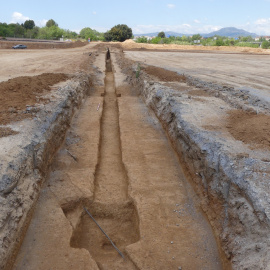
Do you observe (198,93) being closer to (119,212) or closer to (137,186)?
(137,186)

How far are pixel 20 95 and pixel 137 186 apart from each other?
5260mm

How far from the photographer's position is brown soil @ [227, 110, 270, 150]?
5363 mm

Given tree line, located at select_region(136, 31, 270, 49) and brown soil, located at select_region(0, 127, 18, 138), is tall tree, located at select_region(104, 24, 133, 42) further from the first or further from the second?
brown soil, located at select_region(0, 127, 18, 138)

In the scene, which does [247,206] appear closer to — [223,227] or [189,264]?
[223,227]

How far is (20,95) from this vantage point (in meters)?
8.61

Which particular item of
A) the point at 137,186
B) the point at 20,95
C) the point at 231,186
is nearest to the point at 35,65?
the point at 20,95

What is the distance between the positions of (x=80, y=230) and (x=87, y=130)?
4409 mm

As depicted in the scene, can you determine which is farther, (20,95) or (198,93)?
(198,93)

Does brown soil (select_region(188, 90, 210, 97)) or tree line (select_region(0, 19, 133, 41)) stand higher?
tree line (select_region(0, 19, 133, 41))

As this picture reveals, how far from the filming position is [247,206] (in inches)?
154

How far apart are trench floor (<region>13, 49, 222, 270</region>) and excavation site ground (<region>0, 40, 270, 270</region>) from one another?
2 cm

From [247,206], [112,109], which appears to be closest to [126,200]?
[247,206]

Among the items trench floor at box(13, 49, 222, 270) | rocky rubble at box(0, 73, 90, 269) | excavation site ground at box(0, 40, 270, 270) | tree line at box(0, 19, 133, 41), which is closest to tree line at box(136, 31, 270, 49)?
tree line at box(0, 19, 133, 41)

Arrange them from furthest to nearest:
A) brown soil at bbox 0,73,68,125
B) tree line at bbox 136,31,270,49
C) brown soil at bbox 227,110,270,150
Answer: tree line at bbox 136,31,270,49
brown soil at bbox 0,73,68,125
brown soil at bbox 227,110,270,150
